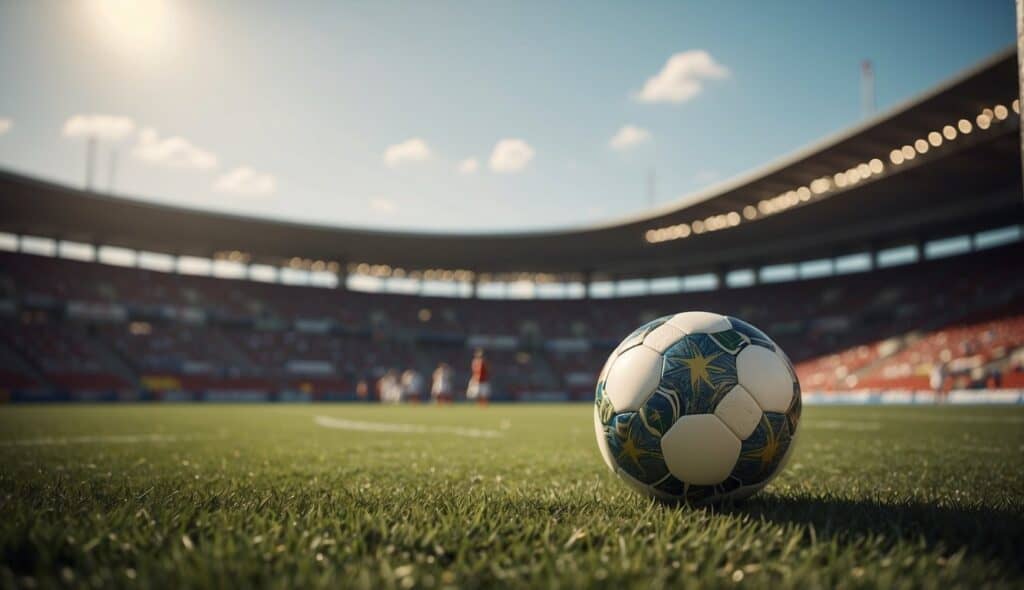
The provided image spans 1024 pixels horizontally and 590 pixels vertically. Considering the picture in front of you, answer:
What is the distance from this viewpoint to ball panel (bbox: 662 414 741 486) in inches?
102

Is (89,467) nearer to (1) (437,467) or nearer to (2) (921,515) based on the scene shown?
(1) (437,467)

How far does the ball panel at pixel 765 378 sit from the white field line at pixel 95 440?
259 inches

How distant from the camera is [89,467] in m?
4.45

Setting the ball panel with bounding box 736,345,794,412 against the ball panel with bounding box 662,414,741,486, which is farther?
the ball panel with bounding box 736,345,794,412

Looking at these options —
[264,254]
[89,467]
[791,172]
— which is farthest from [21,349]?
[791,172]

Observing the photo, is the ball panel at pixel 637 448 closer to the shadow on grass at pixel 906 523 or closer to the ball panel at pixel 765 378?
the shadow on grass at pixel 906 523

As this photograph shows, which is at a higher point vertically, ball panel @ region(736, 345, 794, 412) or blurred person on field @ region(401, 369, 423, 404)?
ball panel @ region(736, 345, 794, 412)

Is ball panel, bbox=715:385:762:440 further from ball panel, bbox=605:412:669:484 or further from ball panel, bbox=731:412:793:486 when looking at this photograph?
ball panel, bbox=605:412:669:484

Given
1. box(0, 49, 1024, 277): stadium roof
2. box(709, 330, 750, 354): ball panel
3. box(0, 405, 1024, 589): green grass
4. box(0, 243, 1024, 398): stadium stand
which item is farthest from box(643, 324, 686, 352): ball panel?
box(0, 243, 1024, 398): stadium stand

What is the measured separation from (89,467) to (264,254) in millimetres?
39287

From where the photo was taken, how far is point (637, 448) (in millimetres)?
2707

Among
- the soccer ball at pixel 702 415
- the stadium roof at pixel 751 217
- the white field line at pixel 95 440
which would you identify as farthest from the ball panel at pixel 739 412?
the stadium roof at pixel 751 217

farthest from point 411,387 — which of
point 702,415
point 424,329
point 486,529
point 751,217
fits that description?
point 486,529

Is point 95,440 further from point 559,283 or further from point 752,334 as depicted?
point 559,283
